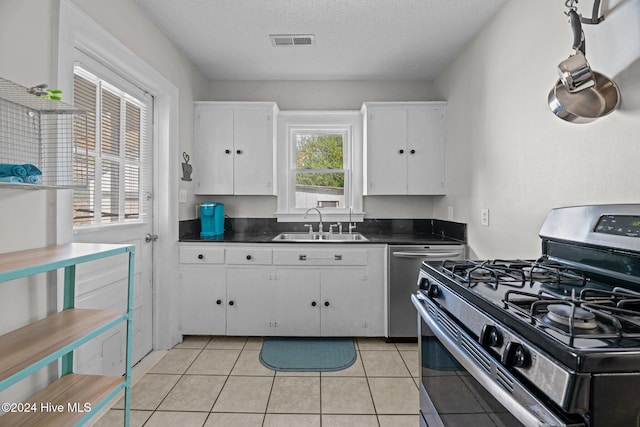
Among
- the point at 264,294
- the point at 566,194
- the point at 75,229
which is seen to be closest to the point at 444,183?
the point at 566,194

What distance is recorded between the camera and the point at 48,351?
1106mm

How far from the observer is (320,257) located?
108 inches

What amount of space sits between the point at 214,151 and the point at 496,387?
9.74ft

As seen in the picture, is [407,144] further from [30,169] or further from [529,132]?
[30,169]

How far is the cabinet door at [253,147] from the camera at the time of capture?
10.3 feet

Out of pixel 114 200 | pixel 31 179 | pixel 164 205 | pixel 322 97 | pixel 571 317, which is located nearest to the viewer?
pixel 571 317

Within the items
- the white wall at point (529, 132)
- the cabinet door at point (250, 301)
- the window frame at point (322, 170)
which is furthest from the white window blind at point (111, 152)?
the white wall at point (529, 132)

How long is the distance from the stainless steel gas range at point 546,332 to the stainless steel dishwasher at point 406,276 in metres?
1.20

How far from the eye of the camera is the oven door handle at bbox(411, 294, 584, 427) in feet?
2.02

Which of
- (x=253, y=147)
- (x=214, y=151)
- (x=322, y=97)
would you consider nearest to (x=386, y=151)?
(x=322, y=97)

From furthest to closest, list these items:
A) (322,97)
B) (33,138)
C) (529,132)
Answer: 1. (322,97)
2. (529,132)
3. (33,138)

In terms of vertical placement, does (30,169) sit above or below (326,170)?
below

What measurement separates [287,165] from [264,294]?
1.39 m

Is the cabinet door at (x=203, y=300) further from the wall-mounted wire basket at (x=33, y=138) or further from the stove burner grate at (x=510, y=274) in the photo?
the stove burner grate at (x=510, y=274)
